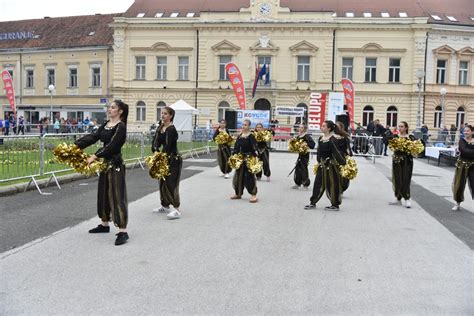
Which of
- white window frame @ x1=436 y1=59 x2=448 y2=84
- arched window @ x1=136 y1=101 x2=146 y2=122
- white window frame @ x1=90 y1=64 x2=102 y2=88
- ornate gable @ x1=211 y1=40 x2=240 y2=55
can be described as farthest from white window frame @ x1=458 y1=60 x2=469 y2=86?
white window frame @ x1=90 y1=64 x2=102 y2=88

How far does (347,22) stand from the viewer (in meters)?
49.3

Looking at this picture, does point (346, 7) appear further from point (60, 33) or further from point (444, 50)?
point (60, 33)

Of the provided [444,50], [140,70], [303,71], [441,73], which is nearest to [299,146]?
[303,71]

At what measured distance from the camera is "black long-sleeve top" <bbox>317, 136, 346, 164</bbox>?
11148 mm

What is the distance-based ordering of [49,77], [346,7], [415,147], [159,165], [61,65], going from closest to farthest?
[159,165] < [415,147] < [346,7] < [61,65] < [49,77]

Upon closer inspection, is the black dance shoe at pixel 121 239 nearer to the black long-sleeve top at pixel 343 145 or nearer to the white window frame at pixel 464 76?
the black long-sleeve top at pixel 343 145

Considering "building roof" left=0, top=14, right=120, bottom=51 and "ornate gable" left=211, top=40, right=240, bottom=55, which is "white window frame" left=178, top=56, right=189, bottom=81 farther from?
"building roof" left=0, top=14, right=120, bottom=51

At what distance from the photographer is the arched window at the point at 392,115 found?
5047 cm

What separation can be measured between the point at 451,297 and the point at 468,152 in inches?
262

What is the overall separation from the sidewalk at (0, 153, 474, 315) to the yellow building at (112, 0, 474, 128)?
41276 millimetres

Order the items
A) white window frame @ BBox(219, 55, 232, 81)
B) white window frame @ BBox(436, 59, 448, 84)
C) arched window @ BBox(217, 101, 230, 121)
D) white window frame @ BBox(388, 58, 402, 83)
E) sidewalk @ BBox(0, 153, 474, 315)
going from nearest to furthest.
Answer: sidewalk @ BBox(0, 153, 474, 315), white window frame @ BBox(388, 58, 402, 83), white window frame @ BBox(436, 59, 448, 84), white window frame @ BBox(219, 55, 232, 81), arched window @ BBox(217, 101, 230, 121)

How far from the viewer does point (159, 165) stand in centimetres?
966

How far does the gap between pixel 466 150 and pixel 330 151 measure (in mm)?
2865

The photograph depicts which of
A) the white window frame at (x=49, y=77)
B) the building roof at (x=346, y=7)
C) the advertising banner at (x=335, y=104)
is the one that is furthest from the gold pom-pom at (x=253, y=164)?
the white window frame at (x=49, y=77)
